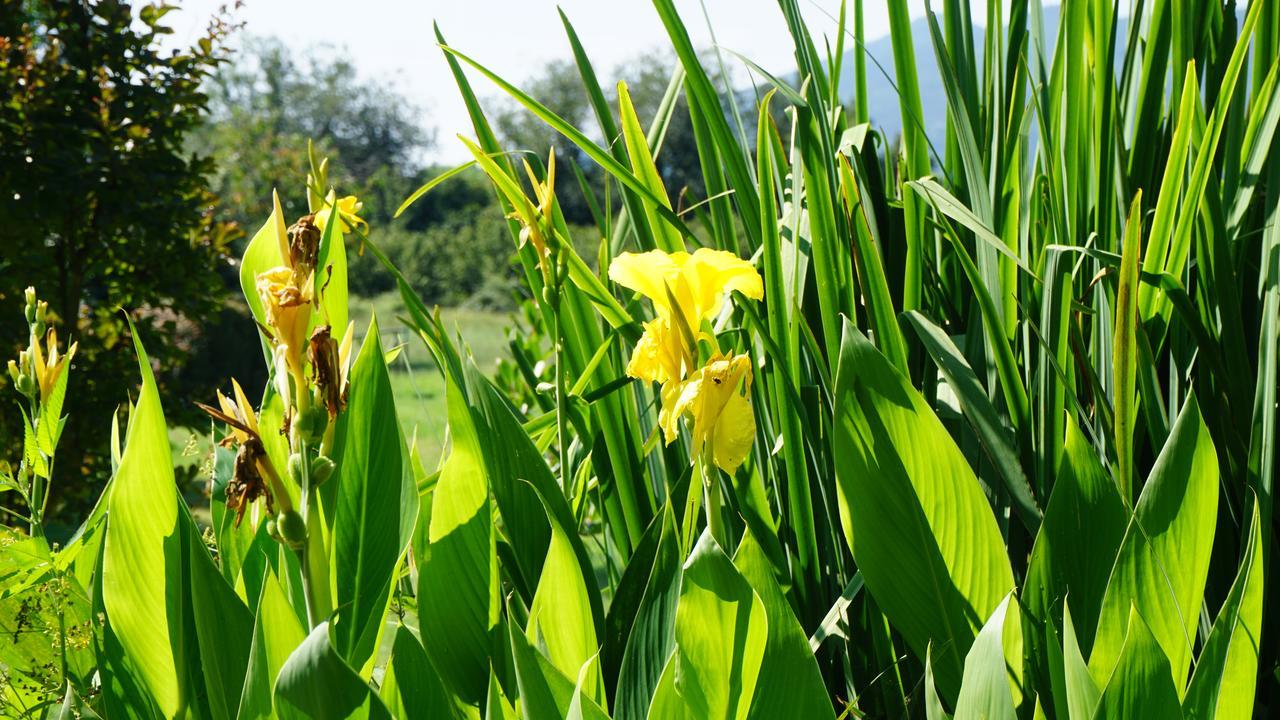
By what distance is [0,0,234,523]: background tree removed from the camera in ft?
8.63

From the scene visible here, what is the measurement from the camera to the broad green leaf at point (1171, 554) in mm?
620

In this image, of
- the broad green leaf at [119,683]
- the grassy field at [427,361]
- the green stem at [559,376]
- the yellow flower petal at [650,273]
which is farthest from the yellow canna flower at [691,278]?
the grassy field at [427,361]

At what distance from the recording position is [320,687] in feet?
1.63

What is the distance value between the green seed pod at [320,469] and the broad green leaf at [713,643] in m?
0.22

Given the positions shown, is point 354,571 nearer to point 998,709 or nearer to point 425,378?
point 998,709

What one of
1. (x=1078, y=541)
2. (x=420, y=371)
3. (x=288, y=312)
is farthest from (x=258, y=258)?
(x=420, y=371)

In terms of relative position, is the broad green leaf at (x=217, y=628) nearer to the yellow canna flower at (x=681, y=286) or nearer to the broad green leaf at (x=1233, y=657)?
the yellow canna flower at (x=681, y=286)

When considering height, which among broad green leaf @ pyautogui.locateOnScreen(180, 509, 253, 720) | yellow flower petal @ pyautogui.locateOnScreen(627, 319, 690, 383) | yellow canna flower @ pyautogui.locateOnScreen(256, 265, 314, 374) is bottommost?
broad green leaf @ pyautogui.locateOnScreen(180, 509, 253, 720)

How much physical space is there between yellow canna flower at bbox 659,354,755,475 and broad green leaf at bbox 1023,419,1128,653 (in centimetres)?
23

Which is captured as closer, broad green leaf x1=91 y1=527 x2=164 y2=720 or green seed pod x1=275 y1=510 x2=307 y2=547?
green seed pod x1=275 y1=510 x2=307 y2=547

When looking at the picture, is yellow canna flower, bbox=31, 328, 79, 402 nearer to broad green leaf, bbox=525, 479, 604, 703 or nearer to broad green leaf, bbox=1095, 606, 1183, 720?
broad green leaf, bbox=525, 479, 604, 703

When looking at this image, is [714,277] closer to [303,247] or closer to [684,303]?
[684,303]

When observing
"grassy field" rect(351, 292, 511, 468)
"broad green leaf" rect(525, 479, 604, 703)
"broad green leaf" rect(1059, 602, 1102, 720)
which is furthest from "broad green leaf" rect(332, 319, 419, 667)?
"grassy field" rect(351, 292, 511, 468)

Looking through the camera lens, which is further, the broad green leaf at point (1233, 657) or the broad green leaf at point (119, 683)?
the broad green leaf at point (119, 683)
